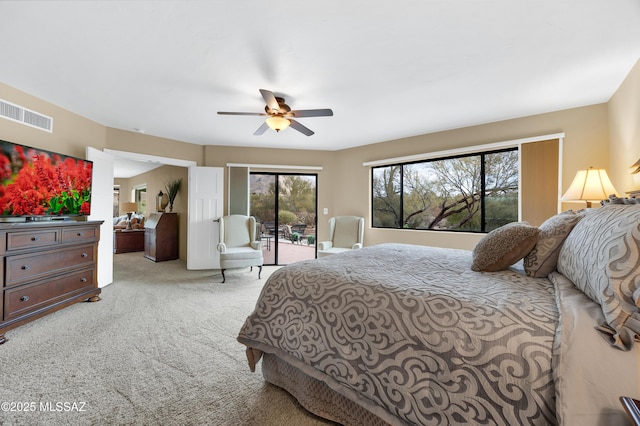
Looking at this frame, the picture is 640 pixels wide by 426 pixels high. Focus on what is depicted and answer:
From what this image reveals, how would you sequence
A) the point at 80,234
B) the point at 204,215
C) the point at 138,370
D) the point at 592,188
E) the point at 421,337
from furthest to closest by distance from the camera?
the point at 204,215 → the point at 80,234 → the point at 592,188 → the point at 138,370 → the point at 421,337

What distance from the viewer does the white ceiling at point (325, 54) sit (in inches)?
63.7

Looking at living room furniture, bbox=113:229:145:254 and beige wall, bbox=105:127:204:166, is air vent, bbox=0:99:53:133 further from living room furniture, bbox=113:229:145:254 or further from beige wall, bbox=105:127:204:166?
living room furniture, bbox=113:229:145:254

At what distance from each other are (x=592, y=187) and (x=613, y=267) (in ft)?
6.96

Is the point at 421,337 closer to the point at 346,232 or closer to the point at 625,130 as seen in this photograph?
the point at 625,130

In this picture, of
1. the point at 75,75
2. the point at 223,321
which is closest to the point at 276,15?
the point at 75,75

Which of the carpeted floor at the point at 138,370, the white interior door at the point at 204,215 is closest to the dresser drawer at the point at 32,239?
the carpeted floor at the point at 138,370

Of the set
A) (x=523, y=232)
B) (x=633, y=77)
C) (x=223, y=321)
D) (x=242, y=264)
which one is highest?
(x=633, y=77)

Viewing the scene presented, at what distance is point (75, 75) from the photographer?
2.41 metres

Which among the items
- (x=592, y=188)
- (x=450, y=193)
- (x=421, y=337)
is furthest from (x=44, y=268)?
(x=592, y=188)

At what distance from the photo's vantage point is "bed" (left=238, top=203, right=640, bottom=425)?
0.75 metres

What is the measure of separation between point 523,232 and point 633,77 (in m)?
2.14

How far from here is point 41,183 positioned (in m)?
2.67

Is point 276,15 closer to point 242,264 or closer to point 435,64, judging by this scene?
point 435,64

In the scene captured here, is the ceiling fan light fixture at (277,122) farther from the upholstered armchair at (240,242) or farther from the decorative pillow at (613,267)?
the decorative pillow at (613,267)
